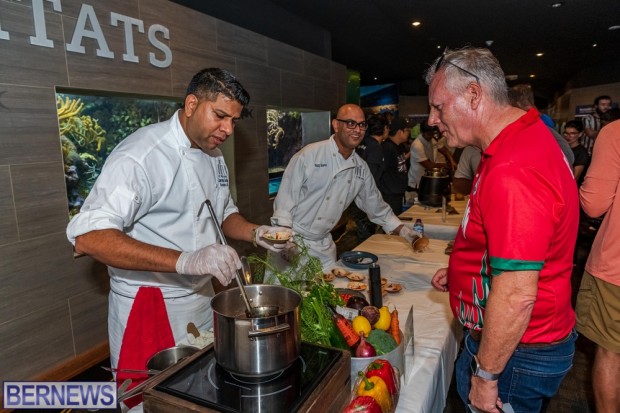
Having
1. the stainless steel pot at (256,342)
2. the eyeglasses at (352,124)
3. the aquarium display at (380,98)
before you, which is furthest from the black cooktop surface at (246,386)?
the aquarium display at (380,98)

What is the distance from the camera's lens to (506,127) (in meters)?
1.09

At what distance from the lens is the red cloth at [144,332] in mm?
1381

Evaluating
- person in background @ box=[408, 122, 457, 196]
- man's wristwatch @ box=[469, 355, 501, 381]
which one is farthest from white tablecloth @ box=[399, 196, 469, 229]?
man's wristwatch @ box=[469, 355, 501, 381]

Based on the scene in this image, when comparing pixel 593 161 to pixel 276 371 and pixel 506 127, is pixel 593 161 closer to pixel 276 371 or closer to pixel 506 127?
pixel 506 127

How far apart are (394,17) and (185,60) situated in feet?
13.2

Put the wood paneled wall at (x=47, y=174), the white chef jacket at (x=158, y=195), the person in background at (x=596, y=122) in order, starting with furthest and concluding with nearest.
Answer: the person in background at (x=596, y=122), the wood paneled wall at (x=47, y=174), the white chef jacket at (x=158, y=195)

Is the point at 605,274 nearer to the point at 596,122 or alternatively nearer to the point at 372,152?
the point at 372,152

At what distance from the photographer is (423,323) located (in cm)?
160

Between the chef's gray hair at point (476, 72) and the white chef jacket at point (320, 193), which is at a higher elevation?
the chef's gray hair at point (476, 72)

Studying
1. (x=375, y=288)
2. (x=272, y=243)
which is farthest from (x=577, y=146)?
(x=272, y=243)

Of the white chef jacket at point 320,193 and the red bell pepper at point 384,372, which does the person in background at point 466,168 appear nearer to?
the white chef jacket at point 320,193

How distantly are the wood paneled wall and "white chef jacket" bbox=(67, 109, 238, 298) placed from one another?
1.12 metres

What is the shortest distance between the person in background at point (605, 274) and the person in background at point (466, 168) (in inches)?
70.2

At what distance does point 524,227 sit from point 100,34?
112 inches
